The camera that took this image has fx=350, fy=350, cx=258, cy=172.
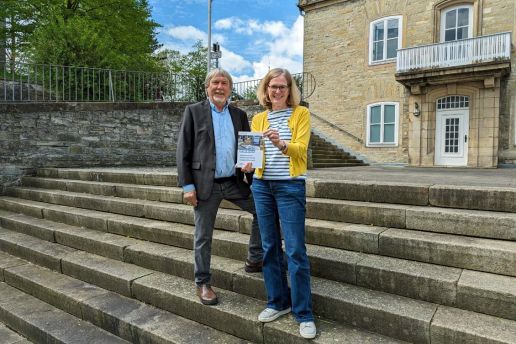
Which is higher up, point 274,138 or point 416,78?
point 416,78

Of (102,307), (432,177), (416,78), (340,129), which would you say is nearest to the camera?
(102,307)

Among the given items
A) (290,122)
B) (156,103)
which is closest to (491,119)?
(156,103)

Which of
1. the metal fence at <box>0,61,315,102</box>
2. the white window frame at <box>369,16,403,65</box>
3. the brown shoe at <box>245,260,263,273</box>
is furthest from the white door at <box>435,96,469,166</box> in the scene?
the brown shoe at <box>245,260,263,273</box>

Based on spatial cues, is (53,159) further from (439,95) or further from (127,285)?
(439,95)

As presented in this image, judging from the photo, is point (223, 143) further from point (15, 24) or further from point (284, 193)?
point (15, 24)

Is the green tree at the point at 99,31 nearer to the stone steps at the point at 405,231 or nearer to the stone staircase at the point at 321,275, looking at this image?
the stone staircase at the point at 321,275

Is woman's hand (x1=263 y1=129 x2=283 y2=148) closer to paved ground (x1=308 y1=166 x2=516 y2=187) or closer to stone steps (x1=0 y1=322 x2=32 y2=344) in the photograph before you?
stone steps (x1=0 y1=322 x2=32 y2=344)

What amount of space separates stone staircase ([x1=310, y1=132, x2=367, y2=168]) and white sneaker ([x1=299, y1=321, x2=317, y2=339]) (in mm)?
8001

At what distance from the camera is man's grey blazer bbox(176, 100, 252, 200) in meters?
2.76

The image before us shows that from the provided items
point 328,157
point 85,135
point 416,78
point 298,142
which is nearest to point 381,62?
point 416,78

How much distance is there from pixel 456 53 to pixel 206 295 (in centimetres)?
1334

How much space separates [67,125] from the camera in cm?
809

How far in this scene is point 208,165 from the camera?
9.07 feet

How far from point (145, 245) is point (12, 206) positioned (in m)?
4.01
